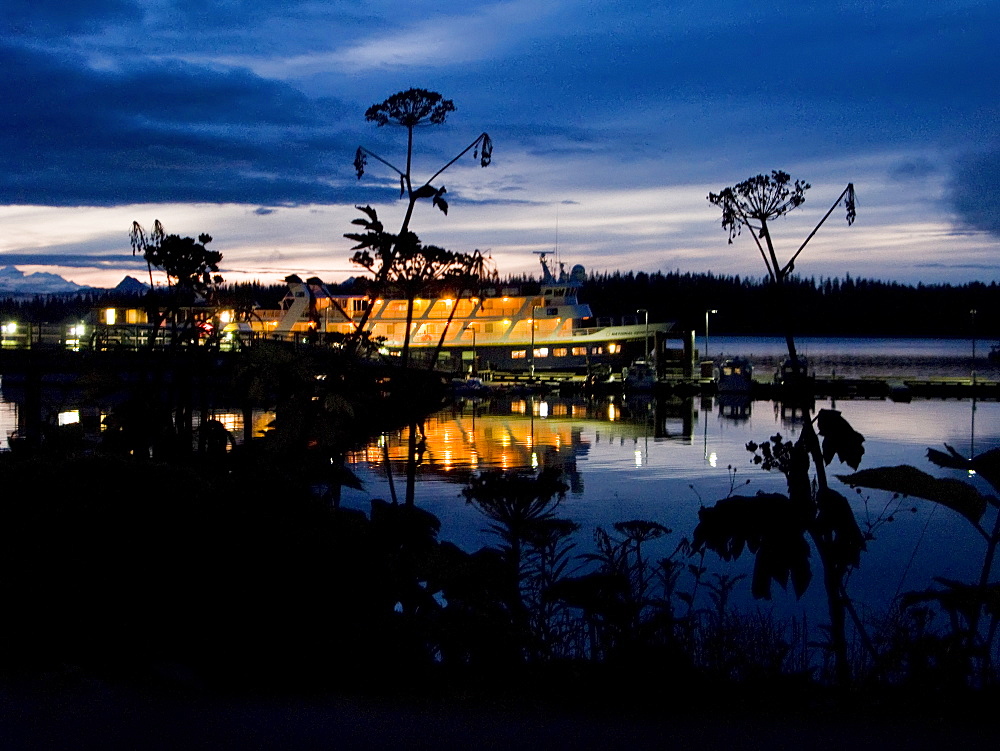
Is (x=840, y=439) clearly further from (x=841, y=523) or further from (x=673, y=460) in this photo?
(x=673, y=460)

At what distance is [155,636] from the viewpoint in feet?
17.2

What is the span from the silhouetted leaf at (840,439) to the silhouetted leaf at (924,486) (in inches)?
4.7

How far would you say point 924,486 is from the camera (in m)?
4.41

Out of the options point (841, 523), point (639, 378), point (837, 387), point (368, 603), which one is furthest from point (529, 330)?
point (841, 523)

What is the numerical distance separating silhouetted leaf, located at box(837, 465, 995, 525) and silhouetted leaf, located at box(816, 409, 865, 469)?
0.40ft

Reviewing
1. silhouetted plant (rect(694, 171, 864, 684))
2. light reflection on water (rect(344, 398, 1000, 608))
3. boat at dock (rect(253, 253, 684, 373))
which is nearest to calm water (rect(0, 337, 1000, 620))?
light reflection on water (rect(344, 398, 1000, 608))

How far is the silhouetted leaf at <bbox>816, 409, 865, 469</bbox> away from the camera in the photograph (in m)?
4.64

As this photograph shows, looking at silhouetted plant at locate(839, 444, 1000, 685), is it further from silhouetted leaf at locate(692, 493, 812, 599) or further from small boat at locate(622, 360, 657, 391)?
small boat at locate(622, 360, 657, 391)

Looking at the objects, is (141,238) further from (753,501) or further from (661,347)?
(661,347)

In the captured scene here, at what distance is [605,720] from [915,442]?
1284 inches

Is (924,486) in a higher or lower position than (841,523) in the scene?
higher

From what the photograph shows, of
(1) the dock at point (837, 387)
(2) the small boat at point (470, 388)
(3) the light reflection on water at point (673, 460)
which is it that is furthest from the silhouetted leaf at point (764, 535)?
(2) the small boat at point (470, 388)

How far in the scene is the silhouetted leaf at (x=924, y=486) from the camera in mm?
4398

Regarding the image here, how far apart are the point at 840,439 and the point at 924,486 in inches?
17.4
